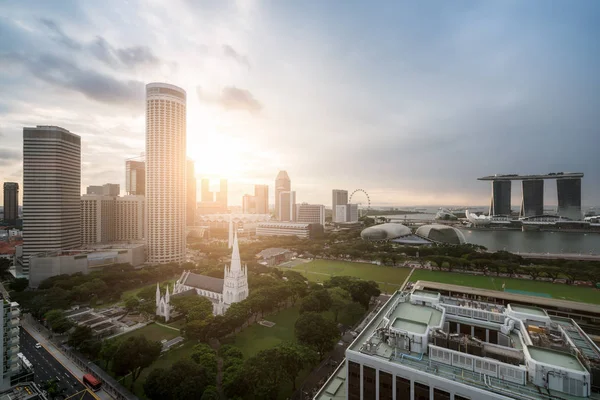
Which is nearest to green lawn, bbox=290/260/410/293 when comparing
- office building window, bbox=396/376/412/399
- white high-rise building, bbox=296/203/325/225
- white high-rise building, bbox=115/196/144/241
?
office building window, bbox=396/376/412/399

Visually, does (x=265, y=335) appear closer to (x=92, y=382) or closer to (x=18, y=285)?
(x=92, y=382)

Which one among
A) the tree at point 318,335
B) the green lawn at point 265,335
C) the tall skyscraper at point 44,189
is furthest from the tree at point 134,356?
the tall skyscraper at point 44,189

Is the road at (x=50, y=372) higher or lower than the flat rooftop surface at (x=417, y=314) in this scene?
lower

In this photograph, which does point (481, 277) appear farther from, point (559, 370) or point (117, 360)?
point (117, 360)

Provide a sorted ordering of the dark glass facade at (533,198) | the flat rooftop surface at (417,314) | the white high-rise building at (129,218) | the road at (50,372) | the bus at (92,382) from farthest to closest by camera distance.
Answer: the dark glass facade at (533,198) < the white high-rise building at (129,218) < the bus at (92,382) < the road at (50,372) < the flat rooftop surface at (417,314)

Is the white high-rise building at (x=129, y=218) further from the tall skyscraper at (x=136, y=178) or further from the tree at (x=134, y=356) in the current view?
the tree at (x=134, y=356)

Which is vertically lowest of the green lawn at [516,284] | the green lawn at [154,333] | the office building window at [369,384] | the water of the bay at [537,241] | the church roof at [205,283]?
the green lawn at [154,333]

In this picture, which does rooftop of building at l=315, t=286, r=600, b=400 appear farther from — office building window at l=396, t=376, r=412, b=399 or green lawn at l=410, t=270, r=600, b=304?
green lawn at l=410, t=270, r=600, b=304

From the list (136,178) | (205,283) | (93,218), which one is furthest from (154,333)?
(136,178)
